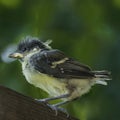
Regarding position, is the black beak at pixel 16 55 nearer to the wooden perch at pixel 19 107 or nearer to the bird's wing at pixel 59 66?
the bird's wing at pixel 59 66

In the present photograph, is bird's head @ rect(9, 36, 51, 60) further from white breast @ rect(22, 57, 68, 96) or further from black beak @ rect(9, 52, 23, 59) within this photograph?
white breast @ rect(22, 57, 68, 96)

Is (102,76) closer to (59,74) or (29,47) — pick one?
(59,74)

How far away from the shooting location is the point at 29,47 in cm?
279

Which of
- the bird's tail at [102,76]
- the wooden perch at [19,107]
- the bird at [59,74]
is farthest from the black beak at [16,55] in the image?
the wooden perch at [19,107]

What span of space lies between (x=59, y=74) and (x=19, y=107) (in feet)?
2.21

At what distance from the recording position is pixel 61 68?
8.85 feet

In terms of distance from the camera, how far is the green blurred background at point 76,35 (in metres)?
2.65

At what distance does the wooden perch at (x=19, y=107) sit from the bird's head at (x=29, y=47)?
66cm

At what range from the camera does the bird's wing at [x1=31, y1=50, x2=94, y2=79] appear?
2.62m

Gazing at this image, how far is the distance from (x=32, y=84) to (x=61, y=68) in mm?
159

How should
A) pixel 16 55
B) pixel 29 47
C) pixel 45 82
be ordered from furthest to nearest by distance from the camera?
pixel 29 47
pixel 16 55
pixel 45 82

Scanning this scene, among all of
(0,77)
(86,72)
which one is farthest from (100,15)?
(0,77)

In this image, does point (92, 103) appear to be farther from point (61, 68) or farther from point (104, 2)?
point (104, 2)

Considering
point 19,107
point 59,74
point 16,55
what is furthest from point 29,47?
point 19,107
